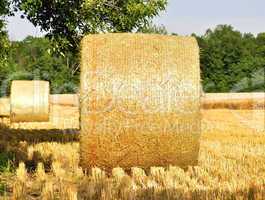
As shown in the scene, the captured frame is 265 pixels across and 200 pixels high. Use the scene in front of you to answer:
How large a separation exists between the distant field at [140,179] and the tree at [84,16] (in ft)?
7.80

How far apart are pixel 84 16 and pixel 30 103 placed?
18.5ft

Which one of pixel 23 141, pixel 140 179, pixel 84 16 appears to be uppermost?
pixel 84 16

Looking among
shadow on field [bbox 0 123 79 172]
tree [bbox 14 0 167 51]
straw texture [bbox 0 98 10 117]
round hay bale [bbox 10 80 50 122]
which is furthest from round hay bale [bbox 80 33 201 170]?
straw texture [bbox 0 98 10 117]

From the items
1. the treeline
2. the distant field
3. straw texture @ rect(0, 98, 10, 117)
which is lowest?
the distant field

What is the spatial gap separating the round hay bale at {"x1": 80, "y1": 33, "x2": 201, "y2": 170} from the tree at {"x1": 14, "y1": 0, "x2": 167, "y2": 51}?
3.06 metres

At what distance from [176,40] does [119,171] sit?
2.21m

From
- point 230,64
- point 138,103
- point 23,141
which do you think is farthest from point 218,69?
point 138,103

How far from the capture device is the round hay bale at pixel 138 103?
8875 mm

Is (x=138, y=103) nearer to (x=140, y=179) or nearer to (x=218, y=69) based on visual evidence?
(x=140, y=179)

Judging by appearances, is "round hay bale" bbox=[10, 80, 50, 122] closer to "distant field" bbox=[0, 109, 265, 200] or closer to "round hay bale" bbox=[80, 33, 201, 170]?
"distant field" bbox=[0, 109, 265, 200]

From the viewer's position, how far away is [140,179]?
8.32 m

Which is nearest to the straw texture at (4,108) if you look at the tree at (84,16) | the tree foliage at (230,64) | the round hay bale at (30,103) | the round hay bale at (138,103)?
the round hay bale at (30,103)

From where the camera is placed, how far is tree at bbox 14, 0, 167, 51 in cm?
1216

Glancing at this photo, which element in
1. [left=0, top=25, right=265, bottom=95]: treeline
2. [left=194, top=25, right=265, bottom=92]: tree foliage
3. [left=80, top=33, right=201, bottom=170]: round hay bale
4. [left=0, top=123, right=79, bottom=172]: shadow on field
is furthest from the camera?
[left=194, top=25, right=265, bottom=92]: tree foliage
